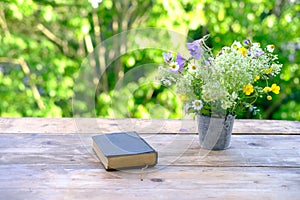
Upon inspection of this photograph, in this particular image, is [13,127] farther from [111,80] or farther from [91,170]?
[111,80]

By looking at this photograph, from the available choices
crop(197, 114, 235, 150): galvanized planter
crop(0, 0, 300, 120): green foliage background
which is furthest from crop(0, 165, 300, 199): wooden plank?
crop(0, 0, 300, 120): green foliage background

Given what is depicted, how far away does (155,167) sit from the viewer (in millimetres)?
1292

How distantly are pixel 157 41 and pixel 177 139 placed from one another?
36cm

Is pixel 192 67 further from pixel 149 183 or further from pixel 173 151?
pixel 149 183

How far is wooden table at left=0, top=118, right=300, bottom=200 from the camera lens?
113cm

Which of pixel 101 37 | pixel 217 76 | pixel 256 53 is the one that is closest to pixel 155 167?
pixel 217 76

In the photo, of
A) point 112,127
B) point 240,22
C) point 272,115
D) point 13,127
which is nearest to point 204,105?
point 112,127

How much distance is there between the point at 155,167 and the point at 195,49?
0.38m

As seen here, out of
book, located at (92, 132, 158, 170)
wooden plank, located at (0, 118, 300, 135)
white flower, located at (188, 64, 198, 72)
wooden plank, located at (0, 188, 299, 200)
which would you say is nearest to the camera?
wooden plank, located at (0, 188, 299, 200)

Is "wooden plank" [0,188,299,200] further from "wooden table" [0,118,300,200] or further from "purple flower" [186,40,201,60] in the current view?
"purple flower" [186,40,201,60]

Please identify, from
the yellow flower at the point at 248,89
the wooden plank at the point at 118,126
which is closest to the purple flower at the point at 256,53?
the yellow flower at the point at 248,89

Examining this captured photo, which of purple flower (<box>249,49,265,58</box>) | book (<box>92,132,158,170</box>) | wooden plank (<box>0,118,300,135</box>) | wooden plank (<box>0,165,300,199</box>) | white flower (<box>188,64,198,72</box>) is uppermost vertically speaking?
purple flower (<box>249,49,265,58</box>)

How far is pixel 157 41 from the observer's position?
157cm

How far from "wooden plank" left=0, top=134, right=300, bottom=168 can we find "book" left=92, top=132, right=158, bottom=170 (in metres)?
0.04
